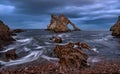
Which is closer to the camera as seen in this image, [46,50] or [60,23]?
[46,50]

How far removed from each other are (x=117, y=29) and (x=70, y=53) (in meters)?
62.8

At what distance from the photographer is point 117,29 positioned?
8544 centimetres

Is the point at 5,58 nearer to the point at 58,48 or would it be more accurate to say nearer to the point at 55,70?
the point at 58,48

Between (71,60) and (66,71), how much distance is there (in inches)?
100

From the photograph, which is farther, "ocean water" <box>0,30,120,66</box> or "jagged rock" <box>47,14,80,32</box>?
"jagged rock" <box>47,14,80,32</box>

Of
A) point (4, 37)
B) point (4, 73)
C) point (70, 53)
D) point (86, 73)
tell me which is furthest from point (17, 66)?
point (4, 37)

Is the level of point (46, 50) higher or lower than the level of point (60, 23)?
higher

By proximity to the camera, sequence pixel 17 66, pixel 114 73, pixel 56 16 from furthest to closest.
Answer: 1. pixel 56 16
2. pixel 17 66
3. pixel 114 73

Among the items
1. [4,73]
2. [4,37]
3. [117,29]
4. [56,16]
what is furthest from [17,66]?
[56,16]

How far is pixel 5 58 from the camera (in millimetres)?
30141

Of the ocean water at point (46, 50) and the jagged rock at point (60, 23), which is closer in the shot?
the ocean water at point (46, 50)

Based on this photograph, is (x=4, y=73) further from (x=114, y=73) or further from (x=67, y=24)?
(x=67, y=24)

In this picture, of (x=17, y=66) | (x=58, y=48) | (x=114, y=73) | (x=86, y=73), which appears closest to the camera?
(x=114, y=73)

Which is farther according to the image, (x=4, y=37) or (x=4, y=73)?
(x=4, y=37)
